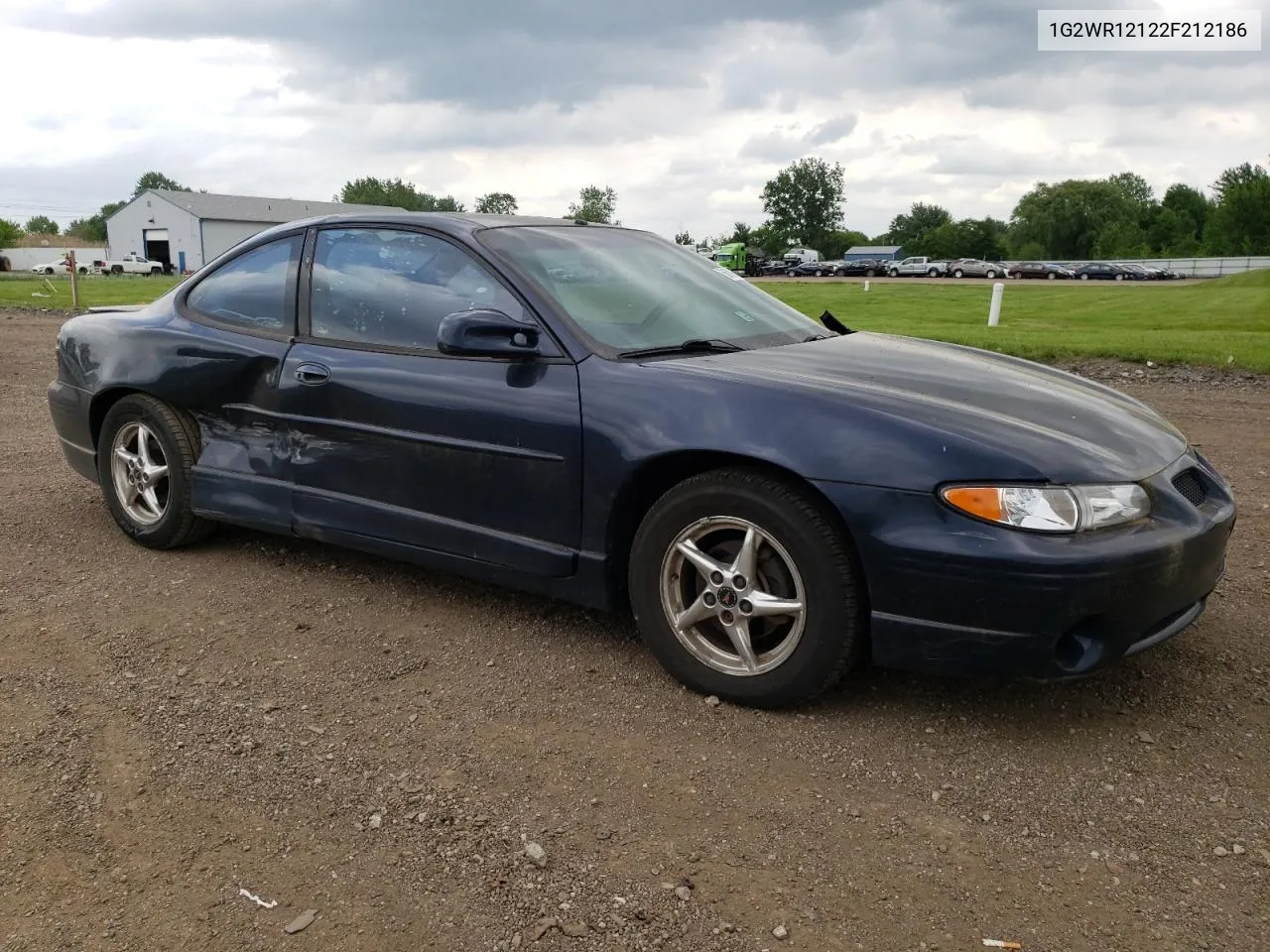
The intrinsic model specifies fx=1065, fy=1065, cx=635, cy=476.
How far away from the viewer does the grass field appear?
11.5 metres

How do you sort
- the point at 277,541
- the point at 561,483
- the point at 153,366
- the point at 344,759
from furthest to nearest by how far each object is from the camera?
the point at 277,541 → the point at 153,366 → the point at 561,483 → the point at 344,759

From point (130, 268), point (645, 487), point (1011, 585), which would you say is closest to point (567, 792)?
point (645, 487)

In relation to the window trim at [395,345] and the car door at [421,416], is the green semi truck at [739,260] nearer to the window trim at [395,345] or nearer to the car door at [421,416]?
the window trim at [395,345]

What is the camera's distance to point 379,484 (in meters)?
3.96

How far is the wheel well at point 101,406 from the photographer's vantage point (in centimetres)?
492

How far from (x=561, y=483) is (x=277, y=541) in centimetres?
214

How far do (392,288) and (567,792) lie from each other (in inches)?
84.0

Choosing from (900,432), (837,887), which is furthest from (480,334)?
(837,887)

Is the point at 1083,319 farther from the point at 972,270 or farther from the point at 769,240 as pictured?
the point at 769,240

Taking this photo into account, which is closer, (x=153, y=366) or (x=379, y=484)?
(x=379, y=484)

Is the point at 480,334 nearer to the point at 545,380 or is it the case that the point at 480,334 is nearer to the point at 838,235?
the point at 545,380

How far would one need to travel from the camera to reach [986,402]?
3324 millimetres

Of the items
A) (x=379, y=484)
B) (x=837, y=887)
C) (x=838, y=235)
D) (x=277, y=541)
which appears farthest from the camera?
(x=838, y=235)

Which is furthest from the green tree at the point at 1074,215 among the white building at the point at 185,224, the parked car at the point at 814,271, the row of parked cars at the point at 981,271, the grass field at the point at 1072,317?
the grass field at the point at 1072,317
